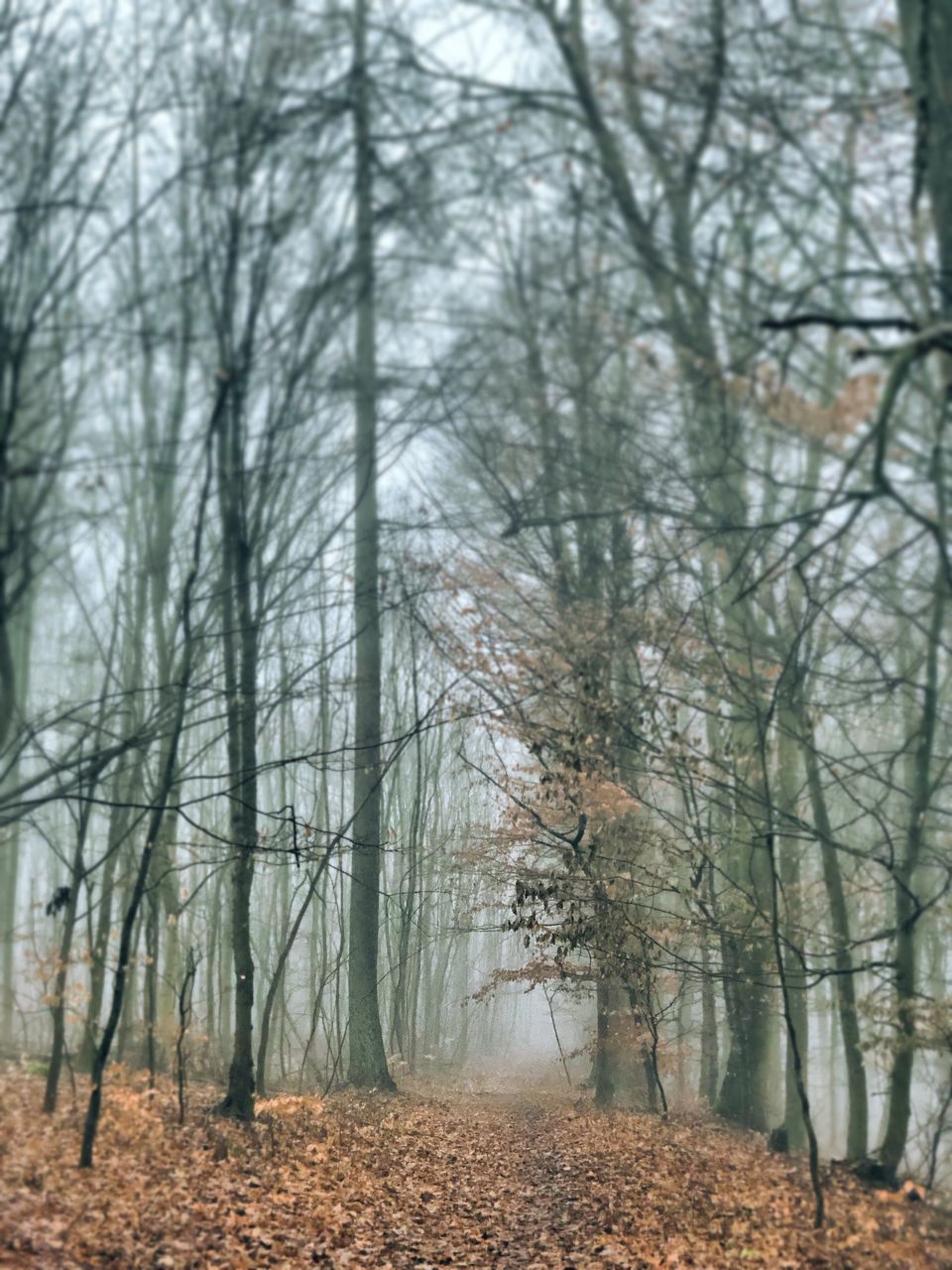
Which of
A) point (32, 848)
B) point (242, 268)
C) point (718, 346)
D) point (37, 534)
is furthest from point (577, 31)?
point (32, 848)

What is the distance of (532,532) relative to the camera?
13.1 m

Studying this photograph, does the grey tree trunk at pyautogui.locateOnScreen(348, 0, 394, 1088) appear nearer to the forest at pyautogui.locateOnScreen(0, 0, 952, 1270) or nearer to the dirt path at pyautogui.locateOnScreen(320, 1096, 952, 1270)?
the forest at pyautogui.locateOnScreen(0, 0, 952, 1270)

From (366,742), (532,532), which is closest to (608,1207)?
(366,742)

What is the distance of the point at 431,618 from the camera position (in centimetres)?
1459

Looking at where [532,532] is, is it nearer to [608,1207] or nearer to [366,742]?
[366,742]

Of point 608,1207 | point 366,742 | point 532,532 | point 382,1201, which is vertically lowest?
point 608,1207

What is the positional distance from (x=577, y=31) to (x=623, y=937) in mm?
8644

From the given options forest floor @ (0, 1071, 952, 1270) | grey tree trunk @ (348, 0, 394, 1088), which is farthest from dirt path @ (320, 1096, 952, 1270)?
grey tree trunk @ (348, 0, 394, 1088)

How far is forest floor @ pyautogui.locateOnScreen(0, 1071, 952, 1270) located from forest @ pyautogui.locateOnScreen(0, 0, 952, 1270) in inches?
1.8

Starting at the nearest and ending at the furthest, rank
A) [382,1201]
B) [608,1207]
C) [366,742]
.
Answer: [382,1201]
[608,1207]
[366,742]

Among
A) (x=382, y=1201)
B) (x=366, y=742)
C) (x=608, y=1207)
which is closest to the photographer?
(x=382, y=1201)

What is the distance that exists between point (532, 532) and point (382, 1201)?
8.42 meters

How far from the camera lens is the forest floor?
5.41m

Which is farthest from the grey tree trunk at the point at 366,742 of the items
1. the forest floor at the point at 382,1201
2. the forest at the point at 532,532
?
the forest floor at the point at 382,1201
